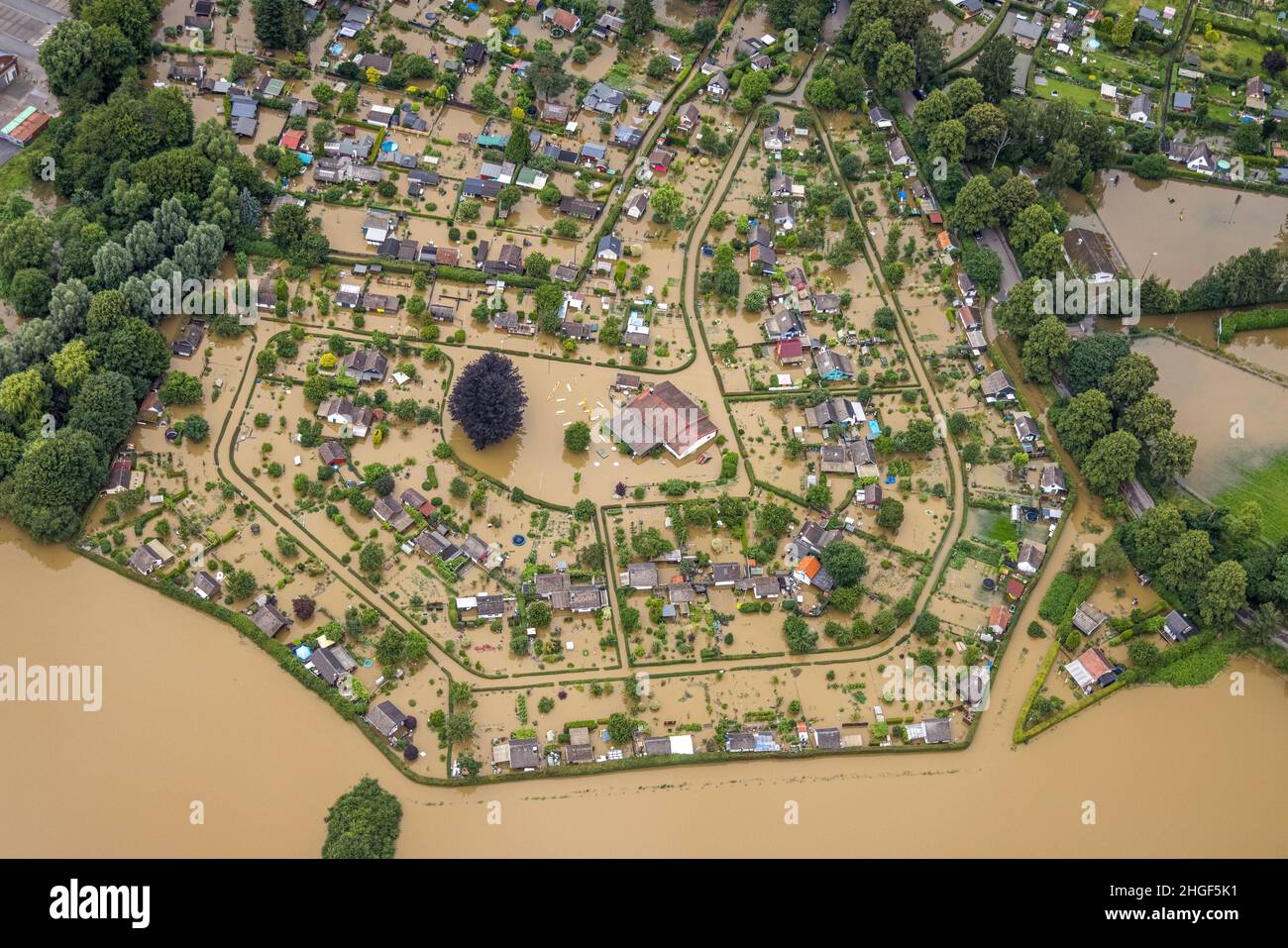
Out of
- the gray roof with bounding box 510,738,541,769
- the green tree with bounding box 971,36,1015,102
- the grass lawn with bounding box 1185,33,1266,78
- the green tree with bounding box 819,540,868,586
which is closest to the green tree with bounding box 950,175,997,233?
the green tree with bounding box 971,36,1015,102

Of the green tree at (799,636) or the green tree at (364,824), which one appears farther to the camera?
the green tree at (799,636)

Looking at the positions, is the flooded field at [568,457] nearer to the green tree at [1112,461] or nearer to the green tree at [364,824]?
the green tree at [364,824]

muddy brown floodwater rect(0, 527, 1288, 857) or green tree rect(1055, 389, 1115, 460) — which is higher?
green tree rect(1055, 389, 1115, 460)

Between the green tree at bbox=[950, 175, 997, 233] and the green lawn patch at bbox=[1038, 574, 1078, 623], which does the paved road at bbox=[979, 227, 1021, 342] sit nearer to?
the green tree at bbox=[950, 175, 997, 233]

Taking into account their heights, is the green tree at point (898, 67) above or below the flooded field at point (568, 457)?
above

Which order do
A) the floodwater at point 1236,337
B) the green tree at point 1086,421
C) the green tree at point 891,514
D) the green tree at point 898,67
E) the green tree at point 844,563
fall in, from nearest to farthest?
the green tree at point 844,563 → the green tree at point 891,514 → the green tree at point 1086,421 → the floodwater at point 1236,337 → the green tree at point 898,67

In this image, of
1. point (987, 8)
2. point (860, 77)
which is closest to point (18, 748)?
point (860, 77)

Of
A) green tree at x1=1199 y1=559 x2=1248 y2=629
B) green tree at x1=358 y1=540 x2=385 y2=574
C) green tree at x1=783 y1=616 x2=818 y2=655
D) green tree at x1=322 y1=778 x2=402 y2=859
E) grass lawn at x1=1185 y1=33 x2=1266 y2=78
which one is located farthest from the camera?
grass lawn at x1=1185 y1=33 x2=1266 y2=78

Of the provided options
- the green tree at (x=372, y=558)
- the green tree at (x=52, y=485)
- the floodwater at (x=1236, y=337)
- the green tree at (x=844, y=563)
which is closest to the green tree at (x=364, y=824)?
the green tree at (x=372, y=558)
